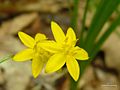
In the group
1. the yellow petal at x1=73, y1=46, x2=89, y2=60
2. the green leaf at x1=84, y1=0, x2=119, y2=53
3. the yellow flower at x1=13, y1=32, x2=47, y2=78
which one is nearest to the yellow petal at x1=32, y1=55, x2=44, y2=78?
the yellow flower at x1=13, y1=32, x2=47, y2=78

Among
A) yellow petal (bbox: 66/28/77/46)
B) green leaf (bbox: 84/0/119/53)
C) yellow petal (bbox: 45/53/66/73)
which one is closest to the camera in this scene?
yellow petal (bbox: 45/53/66/73)

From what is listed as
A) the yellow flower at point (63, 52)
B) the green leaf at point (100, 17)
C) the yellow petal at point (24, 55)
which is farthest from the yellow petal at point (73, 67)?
the green leaf at point (100, 17)

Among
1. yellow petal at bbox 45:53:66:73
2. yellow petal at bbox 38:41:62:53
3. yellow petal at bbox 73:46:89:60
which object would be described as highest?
yellow petal at bbox 38:41:62:53

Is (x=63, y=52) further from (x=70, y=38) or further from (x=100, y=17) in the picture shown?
(x=100, y=17)

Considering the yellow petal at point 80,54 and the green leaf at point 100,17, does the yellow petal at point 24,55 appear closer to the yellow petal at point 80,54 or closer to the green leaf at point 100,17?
the yellow petal at point 80,54

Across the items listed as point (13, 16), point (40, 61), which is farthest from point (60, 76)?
point (40, 61)

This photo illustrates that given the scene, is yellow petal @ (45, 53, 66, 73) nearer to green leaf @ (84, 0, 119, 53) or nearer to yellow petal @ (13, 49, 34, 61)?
yellow petal @ (13, 49, 34, 61)
